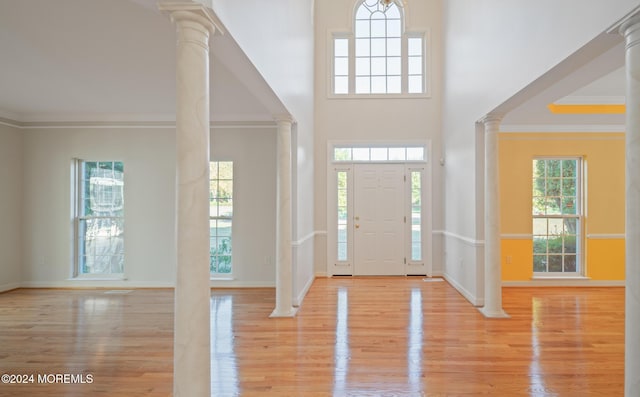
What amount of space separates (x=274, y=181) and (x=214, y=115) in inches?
54.5

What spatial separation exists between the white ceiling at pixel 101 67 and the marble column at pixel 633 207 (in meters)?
2.41

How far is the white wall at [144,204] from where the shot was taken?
20.0ft

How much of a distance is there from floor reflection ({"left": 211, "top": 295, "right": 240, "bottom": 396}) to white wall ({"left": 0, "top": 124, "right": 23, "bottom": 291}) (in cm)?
355

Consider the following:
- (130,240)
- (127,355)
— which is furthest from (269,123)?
(127,355)

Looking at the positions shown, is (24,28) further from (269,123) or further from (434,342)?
(434,342)

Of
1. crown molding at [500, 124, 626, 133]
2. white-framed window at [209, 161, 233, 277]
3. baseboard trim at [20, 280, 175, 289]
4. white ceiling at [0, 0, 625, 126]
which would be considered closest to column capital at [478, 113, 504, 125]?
white ceiling at [0, 0, 625, 126]

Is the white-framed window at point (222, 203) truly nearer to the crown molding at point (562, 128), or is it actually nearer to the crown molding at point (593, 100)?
the crown molding at point (562, 128)

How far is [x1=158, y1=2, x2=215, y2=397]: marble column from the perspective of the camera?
2072 millimetres

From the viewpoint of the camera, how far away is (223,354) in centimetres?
344

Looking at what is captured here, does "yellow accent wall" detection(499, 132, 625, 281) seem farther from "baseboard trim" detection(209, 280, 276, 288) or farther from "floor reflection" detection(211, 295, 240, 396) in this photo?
"floor reflection" detection(211, 295, 240, 396)

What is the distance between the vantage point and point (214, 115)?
5965mm

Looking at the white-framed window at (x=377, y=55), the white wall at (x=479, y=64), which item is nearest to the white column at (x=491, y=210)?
the white wall at (x=479, y=64)

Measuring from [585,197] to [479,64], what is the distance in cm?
311

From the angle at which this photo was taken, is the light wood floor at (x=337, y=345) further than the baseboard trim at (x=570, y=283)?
No
